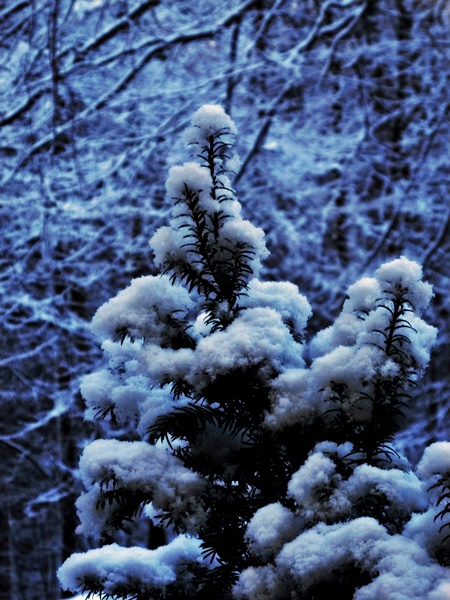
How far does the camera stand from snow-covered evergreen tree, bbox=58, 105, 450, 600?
1263 mm

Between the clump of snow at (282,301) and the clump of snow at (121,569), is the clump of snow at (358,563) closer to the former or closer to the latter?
the clump of snow at (121,569)

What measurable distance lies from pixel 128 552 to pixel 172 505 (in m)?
0.35

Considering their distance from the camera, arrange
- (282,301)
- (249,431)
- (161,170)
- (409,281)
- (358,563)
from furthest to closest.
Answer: (161,170) → (282,301) → (249,431) → (409,281) → (358,563)

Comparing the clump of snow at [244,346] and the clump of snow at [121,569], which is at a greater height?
the clump of snow at [244,346]

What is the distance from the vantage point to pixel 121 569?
1606 millimetres

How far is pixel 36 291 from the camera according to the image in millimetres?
6289

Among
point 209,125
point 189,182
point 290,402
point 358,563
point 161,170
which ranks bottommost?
point 358,563

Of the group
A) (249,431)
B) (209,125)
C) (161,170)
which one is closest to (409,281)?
(249,431)

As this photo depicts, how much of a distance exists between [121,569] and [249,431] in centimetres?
43

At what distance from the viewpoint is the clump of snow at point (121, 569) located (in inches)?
62.2

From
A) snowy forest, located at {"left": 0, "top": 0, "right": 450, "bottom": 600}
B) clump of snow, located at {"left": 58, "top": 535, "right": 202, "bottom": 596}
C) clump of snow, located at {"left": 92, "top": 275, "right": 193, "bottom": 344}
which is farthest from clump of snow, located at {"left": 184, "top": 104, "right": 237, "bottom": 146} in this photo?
snowy forest, located at {"left": 0, "top": 0, "right": 450, "bottom": 600}

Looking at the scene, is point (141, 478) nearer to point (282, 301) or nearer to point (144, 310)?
point (144, 310)

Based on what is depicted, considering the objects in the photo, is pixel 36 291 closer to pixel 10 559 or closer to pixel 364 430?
pixel 10 559

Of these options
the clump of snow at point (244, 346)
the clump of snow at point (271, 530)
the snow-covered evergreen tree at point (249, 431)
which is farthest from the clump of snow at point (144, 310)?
the clump of snow at point (271, 530)
